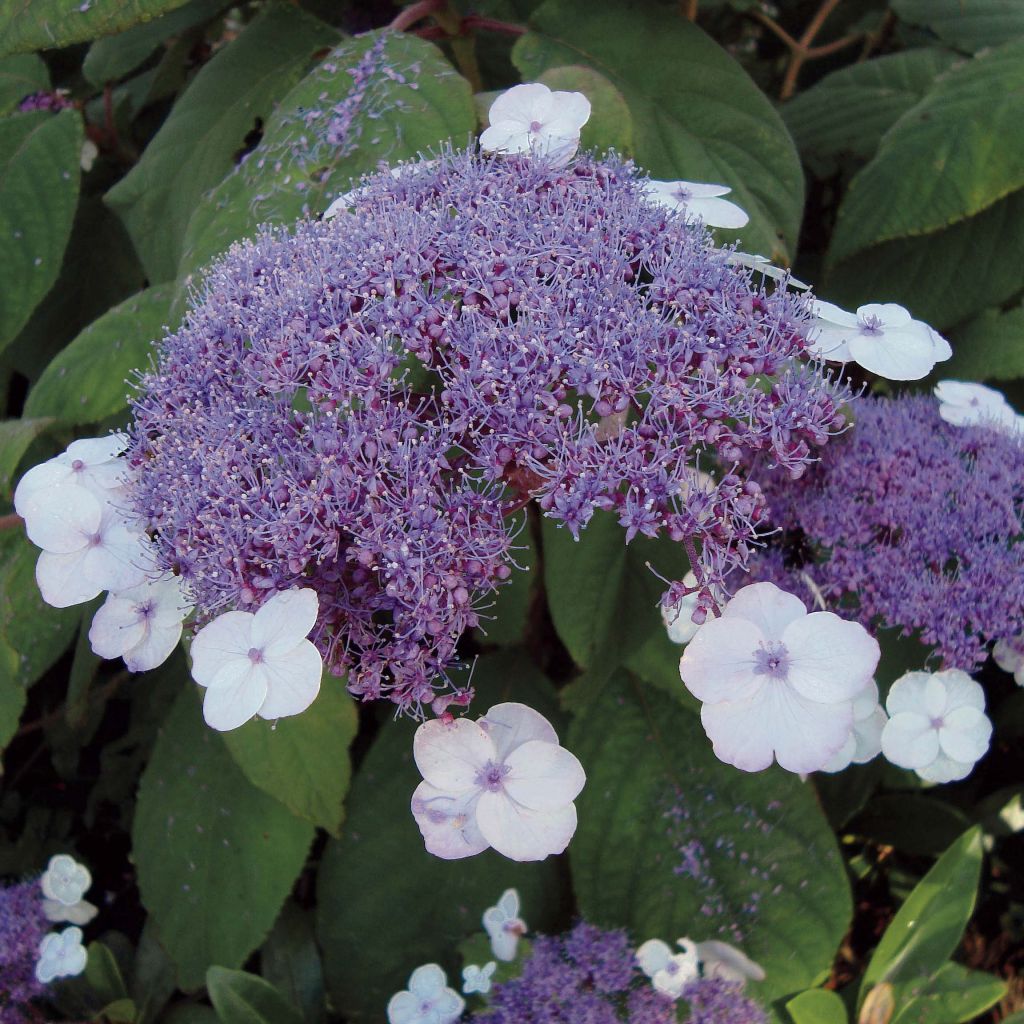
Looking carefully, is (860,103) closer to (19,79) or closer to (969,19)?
(969,19)

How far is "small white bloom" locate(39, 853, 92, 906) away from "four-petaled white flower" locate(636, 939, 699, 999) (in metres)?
0.64

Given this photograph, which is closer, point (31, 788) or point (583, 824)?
point (583, 824)

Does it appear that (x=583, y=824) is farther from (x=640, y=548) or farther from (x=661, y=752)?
(x=640, y=548)

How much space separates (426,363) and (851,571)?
14.7 inches

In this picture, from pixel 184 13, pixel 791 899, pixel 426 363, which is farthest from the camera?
pixel 184 13

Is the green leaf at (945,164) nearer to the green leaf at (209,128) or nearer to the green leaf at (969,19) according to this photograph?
the green leaf at (969,19)

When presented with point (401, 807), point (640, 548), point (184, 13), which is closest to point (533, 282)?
point (640, 548)

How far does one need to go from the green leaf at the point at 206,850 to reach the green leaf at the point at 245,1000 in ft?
0.18

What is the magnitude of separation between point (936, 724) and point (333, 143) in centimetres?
65

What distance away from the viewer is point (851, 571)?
0.76 m

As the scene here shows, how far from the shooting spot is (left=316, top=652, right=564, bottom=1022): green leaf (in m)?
1.11

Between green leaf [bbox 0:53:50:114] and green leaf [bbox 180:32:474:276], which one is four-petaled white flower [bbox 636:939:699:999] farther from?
green leaf [bbox 0:53:50:114]

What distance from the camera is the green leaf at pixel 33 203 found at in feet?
3.65

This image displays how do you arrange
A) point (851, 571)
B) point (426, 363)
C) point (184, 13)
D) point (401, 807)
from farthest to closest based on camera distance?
point (184, 13) < point (401, 807) < point (851, 571) < point (426, 363)
